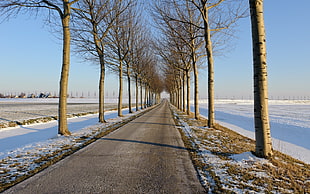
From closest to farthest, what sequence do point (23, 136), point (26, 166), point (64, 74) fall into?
point (26, 166)
point (64, 74)
point (23, 136)

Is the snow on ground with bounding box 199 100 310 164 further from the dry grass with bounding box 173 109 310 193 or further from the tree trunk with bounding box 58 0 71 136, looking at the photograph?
the tree trunk with bounding box 58 0 71 136

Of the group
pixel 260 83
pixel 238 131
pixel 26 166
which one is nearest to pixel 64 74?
pixel 26 166

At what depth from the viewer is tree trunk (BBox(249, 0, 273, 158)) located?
5.00m

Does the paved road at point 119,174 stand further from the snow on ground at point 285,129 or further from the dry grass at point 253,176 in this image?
the snow on ground at point 285,129

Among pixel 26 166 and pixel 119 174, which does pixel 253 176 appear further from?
pixel 26 166

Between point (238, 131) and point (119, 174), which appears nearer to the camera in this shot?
point (119, 174)

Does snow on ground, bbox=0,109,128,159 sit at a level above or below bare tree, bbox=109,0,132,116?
below

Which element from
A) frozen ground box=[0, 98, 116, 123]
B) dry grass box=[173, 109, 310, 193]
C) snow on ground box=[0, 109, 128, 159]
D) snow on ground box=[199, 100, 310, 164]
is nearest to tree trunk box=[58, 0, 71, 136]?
snow on ground box=[0, 109, 128, 159]

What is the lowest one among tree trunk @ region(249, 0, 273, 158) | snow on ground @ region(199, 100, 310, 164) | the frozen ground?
snow on ground @ region(199, 100, 310, 164)

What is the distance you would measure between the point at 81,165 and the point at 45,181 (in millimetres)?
994

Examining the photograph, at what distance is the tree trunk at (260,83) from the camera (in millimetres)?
5004

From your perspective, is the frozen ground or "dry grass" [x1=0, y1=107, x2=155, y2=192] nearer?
"dry grass" [x1=0, y1=107, x2=155, y2=192]

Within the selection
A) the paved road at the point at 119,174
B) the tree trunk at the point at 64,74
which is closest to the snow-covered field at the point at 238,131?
the tree trunk at the point at 64,74

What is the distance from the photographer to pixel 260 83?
16.5 ft
